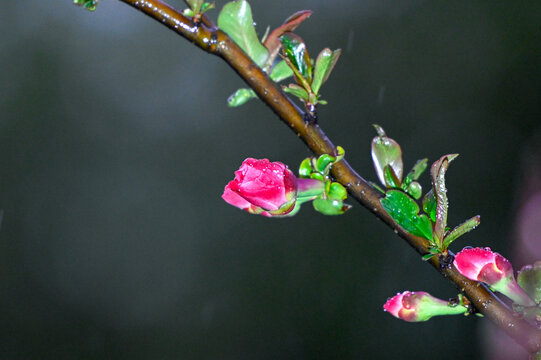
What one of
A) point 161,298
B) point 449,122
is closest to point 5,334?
point 161,298

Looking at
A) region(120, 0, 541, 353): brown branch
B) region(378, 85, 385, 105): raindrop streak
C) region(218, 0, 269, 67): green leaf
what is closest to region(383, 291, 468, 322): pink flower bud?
region(120, 0, 541, 353): brown branch

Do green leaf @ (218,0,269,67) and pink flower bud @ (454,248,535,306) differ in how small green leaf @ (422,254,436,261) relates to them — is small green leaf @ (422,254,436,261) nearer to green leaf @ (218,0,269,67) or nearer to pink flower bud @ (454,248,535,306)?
pink flower bud @ (454,248,535,306)

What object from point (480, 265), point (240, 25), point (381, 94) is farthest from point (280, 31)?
point (381, 94)

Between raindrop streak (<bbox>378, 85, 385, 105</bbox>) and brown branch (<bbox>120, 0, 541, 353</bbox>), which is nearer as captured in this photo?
brown branch (<bbox>120, 0, 541, 353</bbox>)

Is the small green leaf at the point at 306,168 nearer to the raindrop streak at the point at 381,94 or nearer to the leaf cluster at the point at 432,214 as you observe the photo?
the leaf cluster at the point at 432,214

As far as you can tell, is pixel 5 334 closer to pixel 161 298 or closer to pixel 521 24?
pixel 161 298

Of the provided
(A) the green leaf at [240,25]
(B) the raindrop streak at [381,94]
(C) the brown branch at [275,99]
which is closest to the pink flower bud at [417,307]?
(C) the brown branch at [275,99]
